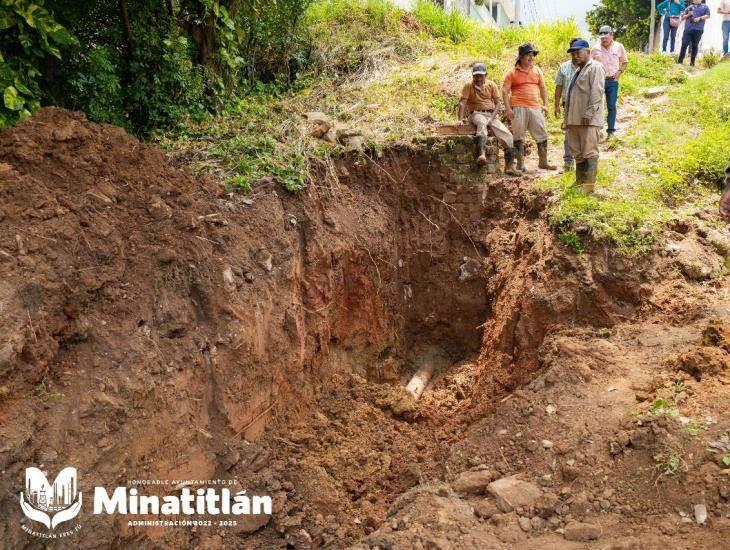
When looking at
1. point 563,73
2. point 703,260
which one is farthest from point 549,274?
point 563,73

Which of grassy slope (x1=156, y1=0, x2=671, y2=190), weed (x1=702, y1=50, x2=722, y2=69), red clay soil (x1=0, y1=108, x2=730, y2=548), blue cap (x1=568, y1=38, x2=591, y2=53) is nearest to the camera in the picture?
red clay soil (x1=0, y1=108, x2=730, y2=548)

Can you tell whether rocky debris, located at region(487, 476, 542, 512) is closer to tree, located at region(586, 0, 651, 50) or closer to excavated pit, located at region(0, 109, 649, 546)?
excavated pit, located at region(0, 109, 649, 546)

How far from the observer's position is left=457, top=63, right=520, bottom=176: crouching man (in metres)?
7.86

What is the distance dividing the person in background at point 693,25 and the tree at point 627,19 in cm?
585

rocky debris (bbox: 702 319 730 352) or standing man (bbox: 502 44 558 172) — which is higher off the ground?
standing man (bbox: 502 44 558 172)

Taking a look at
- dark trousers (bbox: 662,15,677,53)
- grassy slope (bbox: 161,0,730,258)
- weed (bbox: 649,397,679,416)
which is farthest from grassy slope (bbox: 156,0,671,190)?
weed (bbox: 649,397,679,416)

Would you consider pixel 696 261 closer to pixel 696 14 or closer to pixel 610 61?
pixel 610 61

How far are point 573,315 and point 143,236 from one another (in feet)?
13.8

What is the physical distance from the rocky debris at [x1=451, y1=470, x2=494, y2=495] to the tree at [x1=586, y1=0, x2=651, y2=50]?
16633 mm

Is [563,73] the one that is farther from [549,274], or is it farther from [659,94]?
[659,94]

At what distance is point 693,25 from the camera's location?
12016mm

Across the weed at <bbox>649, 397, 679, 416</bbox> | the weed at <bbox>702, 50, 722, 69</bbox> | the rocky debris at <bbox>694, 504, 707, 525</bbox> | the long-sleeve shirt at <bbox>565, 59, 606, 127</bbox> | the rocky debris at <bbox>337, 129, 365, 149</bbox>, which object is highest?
the long-sleeve shirt at <bbox>565, 59, 606, 127</bbox>

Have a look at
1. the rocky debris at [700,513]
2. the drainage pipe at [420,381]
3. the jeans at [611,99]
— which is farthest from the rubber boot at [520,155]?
the rocky debris at [700,513]

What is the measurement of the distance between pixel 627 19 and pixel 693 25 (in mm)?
8386
